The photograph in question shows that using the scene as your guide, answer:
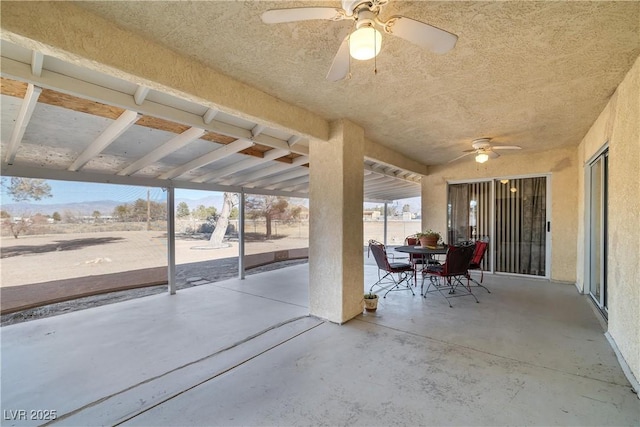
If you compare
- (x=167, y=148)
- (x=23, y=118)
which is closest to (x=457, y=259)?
(x=167, y=148)

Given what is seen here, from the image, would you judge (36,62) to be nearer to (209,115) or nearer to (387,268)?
(209,115)

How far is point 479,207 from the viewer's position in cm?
636

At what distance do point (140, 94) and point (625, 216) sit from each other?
175 inches

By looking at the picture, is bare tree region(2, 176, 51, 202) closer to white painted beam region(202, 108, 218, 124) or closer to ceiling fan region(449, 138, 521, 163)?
white painted beam region(202, 108, 218, 124)

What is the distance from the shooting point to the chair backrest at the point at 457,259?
418 cm

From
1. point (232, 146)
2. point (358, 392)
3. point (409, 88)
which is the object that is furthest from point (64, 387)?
point (409, 88)

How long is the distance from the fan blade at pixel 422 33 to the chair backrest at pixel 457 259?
10.9 feet

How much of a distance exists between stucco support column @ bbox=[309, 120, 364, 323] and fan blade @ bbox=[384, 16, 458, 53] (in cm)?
197

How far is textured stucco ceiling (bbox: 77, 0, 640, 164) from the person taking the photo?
162cm

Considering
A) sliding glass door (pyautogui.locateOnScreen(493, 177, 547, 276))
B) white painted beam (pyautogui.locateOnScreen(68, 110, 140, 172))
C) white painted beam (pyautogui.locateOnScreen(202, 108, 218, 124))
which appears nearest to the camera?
white painted beam (pyautogui.locateOnScreen(68, 110, 140, 172))

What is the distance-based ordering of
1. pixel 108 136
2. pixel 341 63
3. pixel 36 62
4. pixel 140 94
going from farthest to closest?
pixel 108 136
pixel 140 94
pixel 36 62
pixel 341 63

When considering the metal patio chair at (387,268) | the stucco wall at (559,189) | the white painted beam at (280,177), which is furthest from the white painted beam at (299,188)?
the stucco wall at (559,189)

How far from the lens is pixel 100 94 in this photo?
2344 millimetres

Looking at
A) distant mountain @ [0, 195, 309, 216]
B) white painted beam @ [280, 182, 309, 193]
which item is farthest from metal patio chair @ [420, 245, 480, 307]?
distant mountain @ [0, 195, 309, 216]
